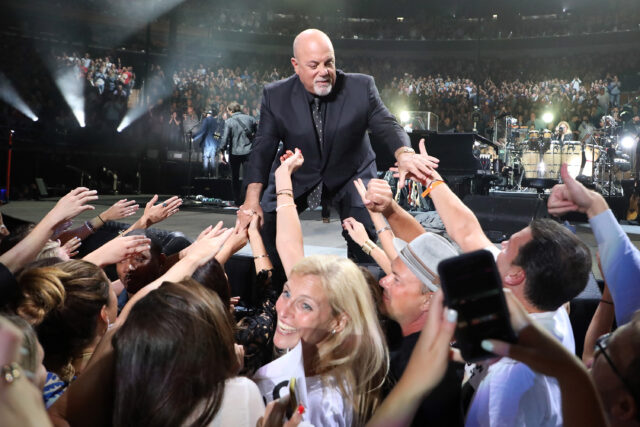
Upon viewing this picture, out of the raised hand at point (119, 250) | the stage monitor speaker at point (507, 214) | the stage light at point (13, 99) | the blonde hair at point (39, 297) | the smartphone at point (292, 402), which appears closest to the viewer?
the smartphone at point (292, 402)

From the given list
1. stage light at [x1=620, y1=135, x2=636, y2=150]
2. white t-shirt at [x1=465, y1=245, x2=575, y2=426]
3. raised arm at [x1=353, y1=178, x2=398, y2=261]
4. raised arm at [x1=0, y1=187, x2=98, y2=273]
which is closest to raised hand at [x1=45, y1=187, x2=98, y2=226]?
raised arm at [x1=0, y1=187, x2=98, y2=273]

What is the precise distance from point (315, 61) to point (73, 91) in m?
10.9

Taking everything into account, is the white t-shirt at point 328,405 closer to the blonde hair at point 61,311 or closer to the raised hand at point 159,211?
the blonde hair at point 61,311

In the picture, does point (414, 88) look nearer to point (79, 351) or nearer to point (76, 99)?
point (76, 99)

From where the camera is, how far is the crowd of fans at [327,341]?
0.75 metres

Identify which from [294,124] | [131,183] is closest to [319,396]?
[294,124]

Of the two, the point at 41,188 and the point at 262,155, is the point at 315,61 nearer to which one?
the point at 262,155

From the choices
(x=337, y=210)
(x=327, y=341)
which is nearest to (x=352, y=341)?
(x=327, y=341)

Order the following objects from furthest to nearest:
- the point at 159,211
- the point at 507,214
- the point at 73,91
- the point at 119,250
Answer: the point at 73,91
the point at 507,214
the point at 159,211
the point at 119,250

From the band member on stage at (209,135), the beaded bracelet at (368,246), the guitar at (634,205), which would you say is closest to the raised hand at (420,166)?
the beaded bracelet at (368,246)

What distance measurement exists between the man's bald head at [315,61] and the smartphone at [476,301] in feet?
6.54

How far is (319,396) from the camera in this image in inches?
50.6

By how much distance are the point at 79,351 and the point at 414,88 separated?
52.9 feet

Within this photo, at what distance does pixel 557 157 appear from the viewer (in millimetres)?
10344
